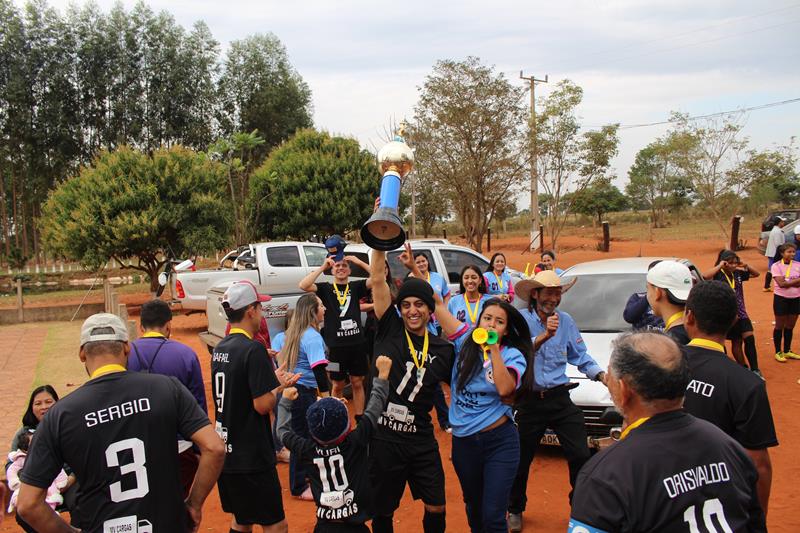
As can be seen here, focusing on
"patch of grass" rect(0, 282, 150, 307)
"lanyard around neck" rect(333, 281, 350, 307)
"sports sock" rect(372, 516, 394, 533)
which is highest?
"lanyard around neck" rect(333, 281, 350, 307)

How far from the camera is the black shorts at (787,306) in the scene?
9484mm

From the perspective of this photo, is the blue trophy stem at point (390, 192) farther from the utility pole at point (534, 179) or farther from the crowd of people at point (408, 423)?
the utility pole at point (534, 179)

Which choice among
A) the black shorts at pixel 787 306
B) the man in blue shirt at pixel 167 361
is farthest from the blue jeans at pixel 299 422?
the black shorts at pixel 787 306

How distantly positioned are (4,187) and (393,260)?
38000 millimetres

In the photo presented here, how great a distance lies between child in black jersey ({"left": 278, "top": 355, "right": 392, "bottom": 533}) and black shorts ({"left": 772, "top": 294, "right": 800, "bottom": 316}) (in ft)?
27.8

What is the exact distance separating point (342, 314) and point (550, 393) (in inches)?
120

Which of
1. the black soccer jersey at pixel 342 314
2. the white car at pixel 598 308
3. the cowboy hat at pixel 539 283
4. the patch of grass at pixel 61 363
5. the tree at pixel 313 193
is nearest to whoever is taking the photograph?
the cowboy hat at pixel 539 283

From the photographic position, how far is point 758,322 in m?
13.3

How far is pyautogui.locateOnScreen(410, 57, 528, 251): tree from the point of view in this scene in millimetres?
19625

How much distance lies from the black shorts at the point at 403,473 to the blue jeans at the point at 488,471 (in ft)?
0.59

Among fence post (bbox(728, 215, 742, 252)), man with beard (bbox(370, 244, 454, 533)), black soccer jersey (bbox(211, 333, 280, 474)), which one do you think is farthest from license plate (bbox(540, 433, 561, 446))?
fence post (bbox(728, 215, 742, 252))

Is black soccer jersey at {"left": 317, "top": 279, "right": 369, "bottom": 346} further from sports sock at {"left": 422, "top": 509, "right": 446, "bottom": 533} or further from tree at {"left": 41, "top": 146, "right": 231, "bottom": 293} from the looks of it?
tree at {"left": 41, "top": 146, "right": 231, "bottom": 293}

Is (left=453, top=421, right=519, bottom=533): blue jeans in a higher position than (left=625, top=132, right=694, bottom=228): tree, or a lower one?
lower

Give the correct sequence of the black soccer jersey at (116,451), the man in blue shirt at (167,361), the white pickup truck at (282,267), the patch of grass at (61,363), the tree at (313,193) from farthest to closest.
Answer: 1. the tree at (313,193)
2. the patch of grass at (61,363)
3. the white pickup truck at (282,267)
4. the man in blue shirt at (167,361)
5. the black soccer jersey at (116,451)
